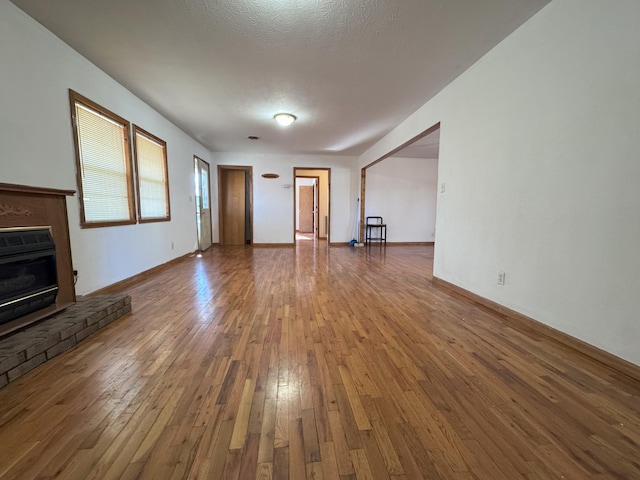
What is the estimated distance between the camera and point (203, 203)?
6227mm

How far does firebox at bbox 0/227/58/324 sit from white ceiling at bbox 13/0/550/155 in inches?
69.7

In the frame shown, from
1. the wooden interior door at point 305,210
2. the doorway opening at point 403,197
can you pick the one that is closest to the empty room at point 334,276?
the doorway opening at point 403,197

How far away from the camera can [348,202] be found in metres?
7.42

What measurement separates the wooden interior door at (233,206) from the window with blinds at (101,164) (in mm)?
3760

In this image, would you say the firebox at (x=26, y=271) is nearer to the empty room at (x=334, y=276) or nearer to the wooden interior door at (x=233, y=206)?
the empty room at (x=334, y=276)

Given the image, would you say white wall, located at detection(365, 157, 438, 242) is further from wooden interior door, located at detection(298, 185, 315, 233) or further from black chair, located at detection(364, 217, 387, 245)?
wooden interior door, located at detection(298, 185, 315, 233)

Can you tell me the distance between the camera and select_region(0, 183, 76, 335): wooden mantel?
5.39 ft

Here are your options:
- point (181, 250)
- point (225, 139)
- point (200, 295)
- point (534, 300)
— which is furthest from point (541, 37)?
point (181, 250)

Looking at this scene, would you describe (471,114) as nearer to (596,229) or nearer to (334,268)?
(596,229)

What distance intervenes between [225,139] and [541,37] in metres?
5.27

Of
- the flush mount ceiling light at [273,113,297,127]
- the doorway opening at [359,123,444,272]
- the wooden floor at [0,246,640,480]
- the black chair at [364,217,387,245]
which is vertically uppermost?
the flush mount ceiling light at [273,113,297,127]

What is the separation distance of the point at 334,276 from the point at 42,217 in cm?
311

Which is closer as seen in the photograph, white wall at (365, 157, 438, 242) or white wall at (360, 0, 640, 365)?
white wall at (360, 0, 640, 365)

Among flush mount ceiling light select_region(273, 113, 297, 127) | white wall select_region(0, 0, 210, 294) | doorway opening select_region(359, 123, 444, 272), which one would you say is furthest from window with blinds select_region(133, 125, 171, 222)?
doorway opening select_region(359, 123, 444, 272)
